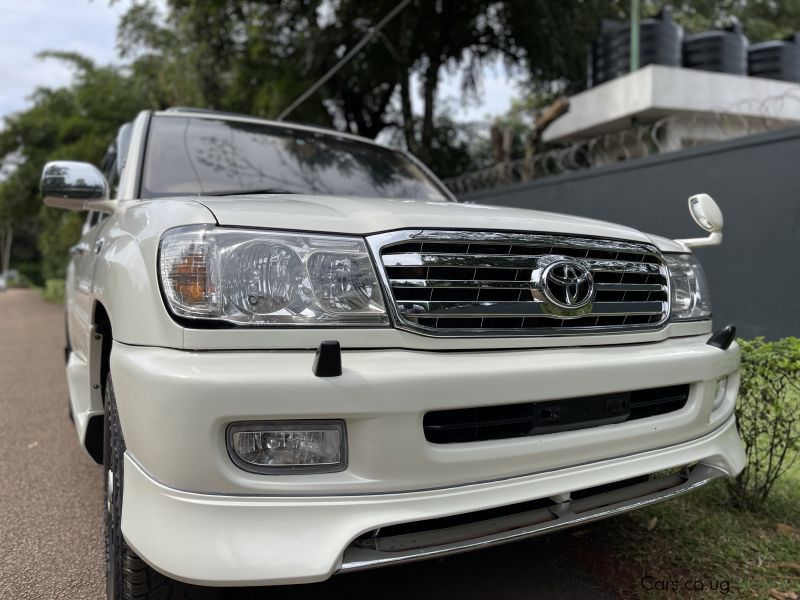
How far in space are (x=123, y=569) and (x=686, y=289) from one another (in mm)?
1990

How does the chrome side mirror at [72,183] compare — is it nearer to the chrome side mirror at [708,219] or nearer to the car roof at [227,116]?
the car roof at [227,116]

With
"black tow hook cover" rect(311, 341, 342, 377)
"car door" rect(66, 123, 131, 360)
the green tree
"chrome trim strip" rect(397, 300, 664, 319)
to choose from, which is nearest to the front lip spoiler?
"black tow hook cover" rect(311, 341, 342, 377)

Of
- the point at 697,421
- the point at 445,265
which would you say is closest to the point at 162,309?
the point at 445,265

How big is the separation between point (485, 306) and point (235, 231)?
0.69 metres

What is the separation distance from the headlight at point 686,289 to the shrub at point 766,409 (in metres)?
0.57

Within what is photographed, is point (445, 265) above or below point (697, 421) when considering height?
above

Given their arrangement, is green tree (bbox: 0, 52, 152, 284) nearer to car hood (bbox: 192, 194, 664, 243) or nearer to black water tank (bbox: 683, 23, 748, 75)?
black water tank (bbox: 683, 23, 748, 75)

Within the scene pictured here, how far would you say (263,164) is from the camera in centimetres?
298

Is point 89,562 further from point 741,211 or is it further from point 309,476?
point 741,211

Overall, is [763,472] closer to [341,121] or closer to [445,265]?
[445,265]

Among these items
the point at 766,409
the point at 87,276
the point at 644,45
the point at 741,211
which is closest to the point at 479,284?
the point at 766,409

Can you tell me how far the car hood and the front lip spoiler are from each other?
0.79 m

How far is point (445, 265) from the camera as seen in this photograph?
1717mm

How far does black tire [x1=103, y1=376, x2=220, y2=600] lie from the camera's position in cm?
165
